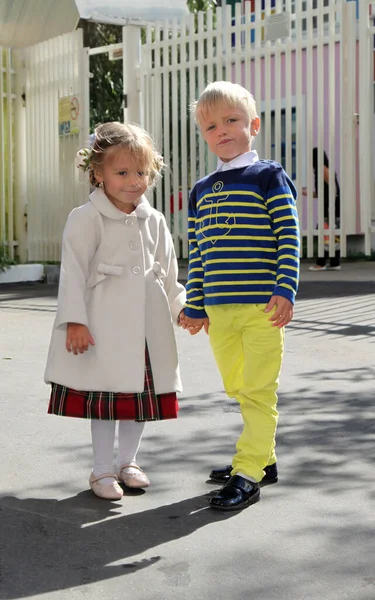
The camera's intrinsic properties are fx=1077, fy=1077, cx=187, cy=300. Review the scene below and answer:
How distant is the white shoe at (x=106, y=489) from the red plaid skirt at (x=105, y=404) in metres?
0.21

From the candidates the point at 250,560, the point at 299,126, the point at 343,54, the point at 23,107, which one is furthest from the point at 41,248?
the point at 250,560

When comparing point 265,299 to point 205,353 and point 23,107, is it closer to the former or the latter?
→ point 205,353

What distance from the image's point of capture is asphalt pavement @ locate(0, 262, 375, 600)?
115 inches

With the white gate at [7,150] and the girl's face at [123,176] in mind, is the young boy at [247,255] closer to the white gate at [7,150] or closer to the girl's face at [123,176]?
the girl's face at [123,176]

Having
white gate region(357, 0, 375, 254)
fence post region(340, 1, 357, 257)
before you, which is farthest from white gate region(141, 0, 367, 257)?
white gate region(357, 0, 375, 254)

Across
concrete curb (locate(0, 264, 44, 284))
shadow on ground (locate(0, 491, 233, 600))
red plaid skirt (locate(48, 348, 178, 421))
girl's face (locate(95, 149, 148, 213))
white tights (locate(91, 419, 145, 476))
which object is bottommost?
shadow on ground (locate(0, 491, 233, 600))

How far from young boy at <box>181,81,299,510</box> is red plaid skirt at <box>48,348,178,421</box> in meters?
0.33

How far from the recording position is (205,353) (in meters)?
6.98

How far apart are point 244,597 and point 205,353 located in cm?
420

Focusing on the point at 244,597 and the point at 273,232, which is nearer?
the point at 244,597

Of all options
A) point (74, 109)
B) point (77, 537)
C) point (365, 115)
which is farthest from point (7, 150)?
point (77, 537)

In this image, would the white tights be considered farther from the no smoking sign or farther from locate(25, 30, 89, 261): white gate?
the no smoking sign

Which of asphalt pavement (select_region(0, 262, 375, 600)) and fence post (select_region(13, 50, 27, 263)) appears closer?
asphalt pavement (select_region(0, 262, 375, 600))

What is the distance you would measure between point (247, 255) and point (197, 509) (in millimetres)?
884
